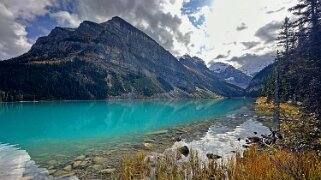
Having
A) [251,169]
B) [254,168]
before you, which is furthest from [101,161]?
[254,168]

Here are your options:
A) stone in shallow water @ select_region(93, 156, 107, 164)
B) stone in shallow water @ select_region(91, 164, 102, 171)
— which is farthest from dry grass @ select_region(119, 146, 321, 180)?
stone in shallow water @ select_region(93, 156, 107, 164)

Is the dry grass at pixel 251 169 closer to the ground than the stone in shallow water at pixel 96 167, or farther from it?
farther from it

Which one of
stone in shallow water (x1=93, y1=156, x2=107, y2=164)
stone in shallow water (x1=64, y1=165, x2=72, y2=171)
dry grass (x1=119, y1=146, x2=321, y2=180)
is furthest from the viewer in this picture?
stone in shallow water (x1=93, y1=156, x2=107, y2=164)

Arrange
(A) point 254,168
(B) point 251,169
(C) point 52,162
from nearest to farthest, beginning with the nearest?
(A) point 254,168 < (B) point 251,169 < (C) point 52,162

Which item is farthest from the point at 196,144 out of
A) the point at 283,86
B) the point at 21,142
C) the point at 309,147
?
the point at 283,86

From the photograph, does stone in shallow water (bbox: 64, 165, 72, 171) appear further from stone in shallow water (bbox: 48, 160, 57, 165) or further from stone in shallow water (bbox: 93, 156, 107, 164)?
stone in shallow water (bbox: 93, 156, 107, 164)

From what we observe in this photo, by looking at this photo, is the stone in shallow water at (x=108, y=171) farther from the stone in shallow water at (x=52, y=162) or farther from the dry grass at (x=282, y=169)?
the dry grass at (x=282, y=169)

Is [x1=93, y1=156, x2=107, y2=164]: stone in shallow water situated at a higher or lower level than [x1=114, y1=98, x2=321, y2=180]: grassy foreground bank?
lower

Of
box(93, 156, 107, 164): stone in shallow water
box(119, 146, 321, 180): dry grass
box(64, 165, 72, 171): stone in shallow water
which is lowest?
box(64, 165, 72, 171): stone in shallow water

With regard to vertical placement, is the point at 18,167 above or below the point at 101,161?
below

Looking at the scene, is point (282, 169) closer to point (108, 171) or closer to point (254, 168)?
point (254, 168)

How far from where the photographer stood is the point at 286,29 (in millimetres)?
71125

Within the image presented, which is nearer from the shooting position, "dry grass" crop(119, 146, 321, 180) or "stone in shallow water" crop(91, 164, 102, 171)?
"dry grass" crop(119, 146, 321, 180)

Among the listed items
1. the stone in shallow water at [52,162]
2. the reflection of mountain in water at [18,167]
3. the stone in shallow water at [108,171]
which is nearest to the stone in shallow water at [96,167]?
the stone in shallow water at [108,171]
